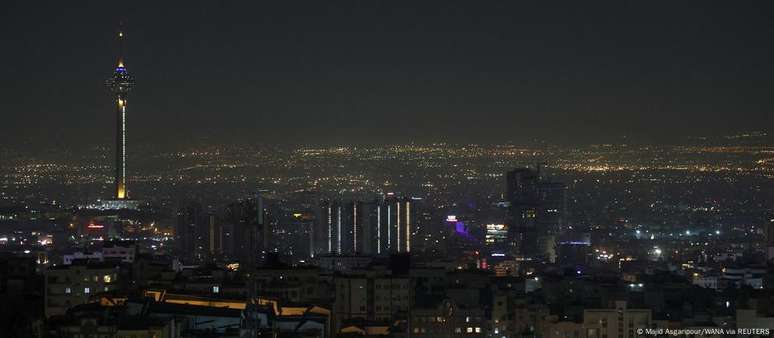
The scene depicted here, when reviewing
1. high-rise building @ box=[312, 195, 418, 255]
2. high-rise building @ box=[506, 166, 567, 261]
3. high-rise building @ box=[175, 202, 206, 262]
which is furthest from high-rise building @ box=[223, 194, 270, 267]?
high-rise building @ box=[506, 166, 567, 261]

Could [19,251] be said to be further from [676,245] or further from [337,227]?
[676,245]

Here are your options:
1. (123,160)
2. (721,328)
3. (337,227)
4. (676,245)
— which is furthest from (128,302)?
(123,160)

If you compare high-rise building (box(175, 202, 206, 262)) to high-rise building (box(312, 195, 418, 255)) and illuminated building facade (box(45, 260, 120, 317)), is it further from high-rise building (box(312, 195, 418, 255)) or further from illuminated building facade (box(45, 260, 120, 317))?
illuminated building facade (box(45, 260, 120, 317))

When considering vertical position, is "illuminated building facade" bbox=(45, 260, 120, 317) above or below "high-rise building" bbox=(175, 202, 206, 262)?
below

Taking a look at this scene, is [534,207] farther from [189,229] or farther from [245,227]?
[245,227]

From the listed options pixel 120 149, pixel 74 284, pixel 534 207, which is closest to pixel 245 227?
pixel 534 207

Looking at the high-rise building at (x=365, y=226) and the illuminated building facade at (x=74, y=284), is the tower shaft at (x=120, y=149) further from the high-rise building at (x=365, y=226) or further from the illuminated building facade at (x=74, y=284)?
the illuminated building facade at (x=74, y=284)
